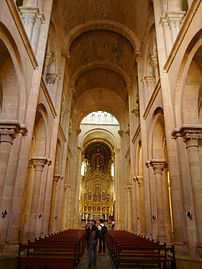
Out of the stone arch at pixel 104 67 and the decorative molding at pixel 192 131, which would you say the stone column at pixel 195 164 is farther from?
the stone arch at pixel 104 67

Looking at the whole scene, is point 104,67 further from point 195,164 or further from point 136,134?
point 195,164

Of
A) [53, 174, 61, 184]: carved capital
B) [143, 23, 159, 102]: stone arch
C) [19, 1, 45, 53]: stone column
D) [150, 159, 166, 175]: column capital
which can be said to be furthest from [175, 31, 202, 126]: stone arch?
[53, 174, 61, 184]: carved capital

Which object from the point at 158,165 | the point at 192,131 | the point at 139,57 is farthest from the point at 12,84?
the point at 139,57

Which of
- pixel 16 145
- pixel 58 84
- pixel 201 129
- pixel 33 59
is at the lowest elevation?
pixel 16 145

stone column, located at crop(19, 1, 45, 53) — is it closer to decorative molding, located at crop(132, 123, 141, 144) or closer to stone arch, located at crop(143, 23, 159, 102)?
stone arch, located at crop(143, 23, 159, 102)

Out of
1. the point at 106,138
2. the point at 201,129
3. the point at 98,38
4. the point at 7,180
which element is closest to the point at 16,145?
the point at 7,180

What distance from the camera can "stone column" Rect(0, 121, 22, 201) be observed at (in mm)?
7205

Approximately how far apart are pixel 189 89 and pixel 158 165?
16.0 feet

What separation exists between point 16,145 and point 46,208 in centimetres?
554

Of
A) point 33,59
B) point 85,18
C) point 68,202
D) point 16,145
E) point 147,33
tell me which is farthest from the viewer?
point 68,202

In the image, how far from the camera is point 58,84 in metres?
15.1

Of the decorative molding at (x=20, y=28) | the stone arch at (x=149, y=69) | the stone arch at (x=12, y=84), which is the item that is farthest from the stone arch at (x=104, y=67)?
the stone arch at (x=12, y=84)

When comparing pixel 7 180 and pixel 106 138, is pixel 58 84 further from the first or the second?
pixel 106 138

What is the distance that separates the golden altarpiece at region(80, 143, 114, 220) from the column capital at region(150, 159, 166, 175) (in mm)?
31657
